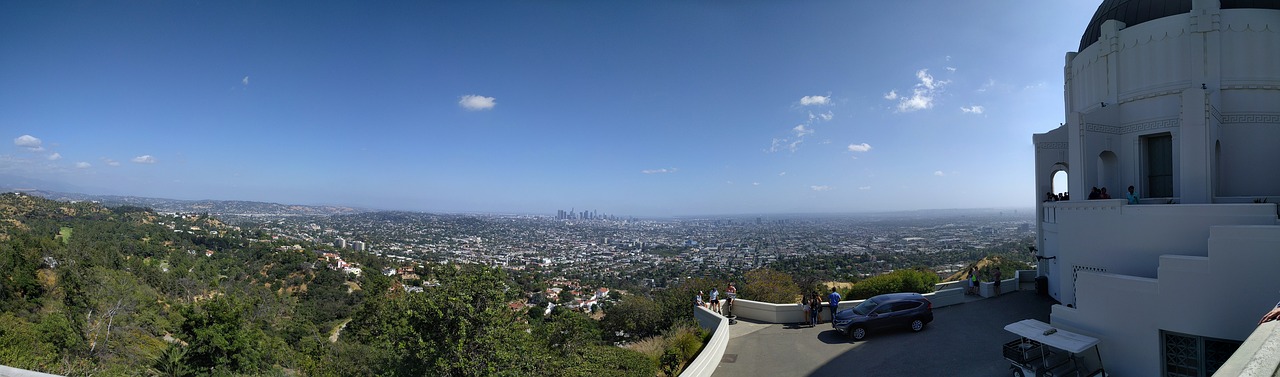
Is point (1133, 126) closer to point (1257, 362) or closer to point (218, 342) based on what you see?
point (1257, 362)

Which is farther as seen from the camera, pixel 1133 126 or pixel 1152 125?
pixel 1133 126

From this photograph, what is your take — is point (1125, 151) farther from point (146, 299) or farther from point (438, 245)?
point (438, 245)

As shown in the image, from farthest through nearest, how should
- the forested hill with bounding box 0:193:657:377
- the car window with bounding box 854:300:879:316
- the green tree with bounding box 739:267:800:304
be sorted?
the green tree with bounding box 739:267:800:304, the car window with bounding box 854:300:879:316, the forested hill with bounding box 0:193:657:377

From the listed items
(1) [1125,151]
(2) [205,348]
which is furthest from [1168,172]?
(2) [205,348]

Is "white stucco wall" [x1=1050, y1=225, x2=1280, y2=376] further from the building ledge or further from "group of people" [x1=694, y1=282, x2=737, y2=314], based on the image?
"group of people" [x1=694, y1=282, x2=737, y2=314]

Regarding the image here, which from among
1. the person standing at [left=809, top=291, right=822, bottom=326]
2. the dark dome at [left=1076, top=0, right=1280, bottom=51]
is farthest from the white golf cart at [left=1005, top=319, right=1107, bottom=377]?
the dark dome at [left=1076, top=0, right=1280, bottom=51]

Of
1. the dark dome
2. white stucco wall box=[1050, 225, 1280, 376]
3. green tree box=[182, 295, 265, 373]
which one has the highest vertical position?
the dark dome

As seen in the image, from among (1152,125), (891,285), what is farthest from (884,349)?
(1152,125)
